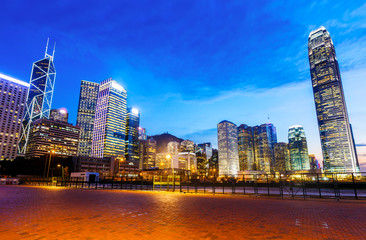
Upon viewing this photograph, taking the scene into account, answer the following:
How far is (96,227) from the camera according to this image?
784 centimetres

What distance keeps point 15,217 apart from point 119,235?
231 inches

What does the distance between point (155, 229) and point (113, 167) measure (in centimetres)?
19783

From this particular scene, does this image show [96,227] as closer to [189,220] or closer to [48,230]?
[48,230]

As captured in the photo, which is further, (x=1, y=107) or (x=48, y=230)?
(x=1, y=107)

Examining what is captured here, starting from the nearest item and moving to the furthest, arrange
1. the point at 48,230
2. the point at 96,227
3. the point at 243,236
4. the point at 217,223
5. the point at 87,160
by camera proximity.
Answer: the point at 243,236 → the point at 48,230 → the point at 96,227 → the point at 217,223 → the point at 87,160

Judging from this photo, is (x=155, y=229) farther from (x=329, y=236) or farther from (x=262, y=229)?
(x=329, y=236)

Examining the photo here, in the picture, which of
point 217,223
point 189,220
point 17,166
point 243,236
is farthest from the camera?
point 17,166

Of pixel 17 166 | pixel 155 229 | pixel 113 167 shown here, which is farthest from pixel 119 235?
pixel 113 167

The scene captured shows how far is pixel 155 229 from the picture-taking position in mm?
7688

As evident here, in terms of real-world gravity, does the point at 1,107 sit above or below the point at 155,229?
above

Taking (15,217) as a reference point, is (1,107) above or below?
above

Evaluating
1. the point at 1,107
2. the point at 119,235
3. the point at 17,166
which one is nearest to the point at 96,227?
the point at 119,235

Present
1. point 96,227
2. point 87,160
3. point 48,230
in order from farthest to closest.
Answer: point 87,160 → point 96,227 → point 48,230

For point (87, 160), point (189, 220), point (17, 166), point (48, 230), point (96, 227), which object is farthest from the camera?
point (87, 160)
